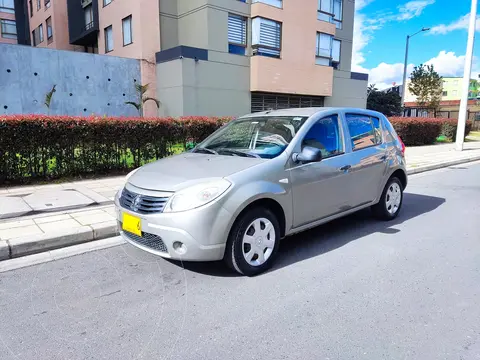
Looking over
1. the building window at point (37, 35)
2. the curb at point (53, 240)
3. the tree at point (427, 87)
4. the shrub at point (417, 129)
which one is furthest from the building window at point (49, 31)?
the tree at point (427, 87)

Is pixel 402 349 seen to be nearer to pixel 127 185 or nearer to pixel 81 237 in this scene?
pixel 127 185

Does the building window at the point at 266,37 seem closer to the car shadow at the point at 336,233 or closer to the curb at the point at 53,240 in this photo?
the car shadow at the point at 336,233

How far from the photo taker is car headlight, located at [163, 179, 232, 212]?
10.9 feet

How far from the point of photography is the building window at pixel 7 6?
3021cm

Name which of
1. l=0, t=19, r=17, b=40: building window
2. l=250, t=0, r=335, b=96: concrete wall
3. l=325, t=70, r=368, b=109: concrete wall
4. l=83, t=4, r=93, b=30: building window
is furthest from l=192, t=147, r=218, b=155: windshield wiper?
l=0, t=19, r=17, b=40: building window

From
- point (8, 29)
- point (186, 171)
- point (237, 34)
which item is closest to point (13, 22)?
point (8, 29)

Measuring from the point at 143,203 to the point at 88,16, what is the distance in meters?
23.5

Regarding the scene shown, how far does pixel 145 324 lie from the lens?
2.86 metres

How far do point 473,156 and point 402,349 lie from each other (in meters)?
14.8

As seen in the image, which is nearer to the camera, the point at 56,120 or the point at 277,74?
the point at 56,120

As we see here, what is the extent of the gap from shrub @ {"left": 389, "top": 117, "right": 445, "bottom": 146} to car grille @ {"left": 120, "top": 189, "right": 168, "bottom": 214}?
16007mm

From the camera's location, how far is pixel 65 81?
1631cm

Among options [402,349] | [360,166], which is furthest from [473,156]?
[402,349]

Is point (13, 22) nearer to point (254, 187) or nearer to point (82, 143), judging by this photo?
point (82, 143)
